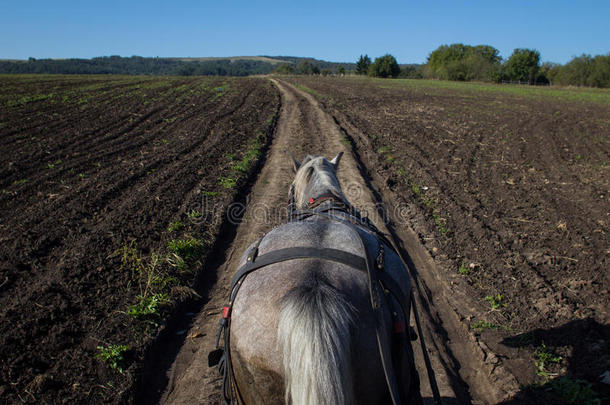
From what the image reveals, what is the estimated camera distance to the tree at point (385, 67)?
73750mm

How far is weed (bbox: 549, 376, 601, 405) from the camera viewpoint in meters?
2.92

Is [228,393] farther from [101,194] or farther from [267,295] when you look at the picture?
[101,194]

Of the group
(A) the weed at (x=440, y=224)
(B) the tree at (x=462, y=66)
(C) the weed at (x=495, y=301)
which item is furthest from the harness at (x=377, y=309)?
(B) the tree at (x=462, y=66)

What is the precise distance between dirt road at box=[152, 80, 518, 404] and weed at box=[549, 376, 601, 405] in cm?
35

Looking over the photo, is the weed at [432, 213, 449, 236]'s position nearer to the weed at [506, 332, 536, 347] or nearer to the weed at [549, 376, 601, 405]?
the weed at [506, 332, 536, 347]

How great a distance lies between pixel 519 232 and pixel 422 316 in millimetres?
3163

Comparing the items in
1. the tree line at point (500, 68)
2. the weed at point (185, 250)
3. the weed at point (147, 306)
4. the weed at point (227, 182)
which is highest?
the tree line at point (500, 68)

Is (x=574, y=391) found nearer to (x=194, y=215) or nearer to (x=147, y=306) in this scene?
(x=147, y=306)

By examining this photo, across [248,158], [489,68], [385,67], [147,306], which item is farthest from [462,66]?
[147,306]

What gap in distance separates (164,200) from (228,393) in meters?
5.72

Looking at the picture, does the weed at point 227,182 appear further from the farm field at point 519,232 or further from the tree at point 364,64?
the tree at point 364,64

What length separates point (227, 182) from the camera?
332 inches

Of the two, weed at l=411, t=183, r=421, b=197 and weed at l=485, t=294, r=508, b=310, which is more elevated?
weed at l=411, t=183, r=421, b=197

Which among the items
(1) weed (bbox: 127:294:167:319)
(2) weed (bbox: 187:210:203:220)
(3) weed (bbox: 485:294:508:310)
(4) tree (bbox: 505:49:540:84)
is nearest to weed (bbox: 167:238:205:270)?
(1) weed (bbox: 127:294:167:319)
